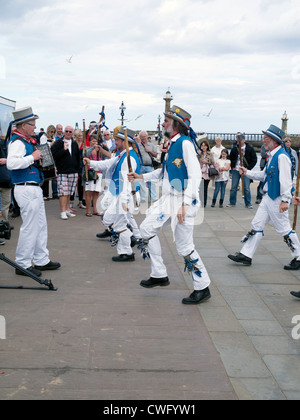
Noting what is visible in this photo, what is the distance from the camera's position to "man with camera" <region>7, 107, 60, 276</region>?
5.71m

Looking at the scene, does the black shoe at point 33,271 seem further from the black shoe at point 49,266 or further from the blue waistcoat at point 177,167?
the blue waistcoat at point 177,167

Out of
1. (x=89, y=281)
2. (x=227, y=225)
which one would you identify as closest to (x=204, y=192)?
(x=227, y=225)

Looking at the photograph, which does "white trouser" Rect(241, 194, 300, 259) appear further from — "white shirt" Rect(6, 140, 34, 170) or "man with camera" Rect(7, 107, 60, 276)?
"white shirt" Rect(6, 140, 34, 170)

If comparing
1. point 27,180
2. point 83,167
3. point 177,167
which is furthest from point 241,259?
point 83,167

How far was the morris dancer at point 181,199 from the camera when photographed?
16.5 feet

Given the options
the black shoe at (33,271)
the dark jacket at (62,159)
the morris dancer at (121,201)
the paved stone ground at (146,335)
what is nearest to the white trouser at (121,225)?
the morris dancer at (121,201)

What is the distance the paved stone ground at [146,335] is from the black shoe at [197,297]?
3.0 inches

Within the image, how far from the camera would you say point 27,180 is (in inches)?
233

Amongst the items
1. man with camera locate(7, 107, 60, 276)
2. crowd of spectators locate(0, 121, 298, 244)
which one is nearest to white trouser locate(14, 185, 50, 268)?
man with camera locate(7, 107, 60, 276)

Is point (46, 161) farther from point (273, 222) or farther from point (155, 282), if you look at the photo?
point (273, 222)

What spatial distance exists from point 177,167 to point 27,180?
193 centimetres

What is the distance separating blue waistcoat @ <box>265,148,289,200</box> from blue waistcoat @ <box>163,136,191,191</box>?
171cm
